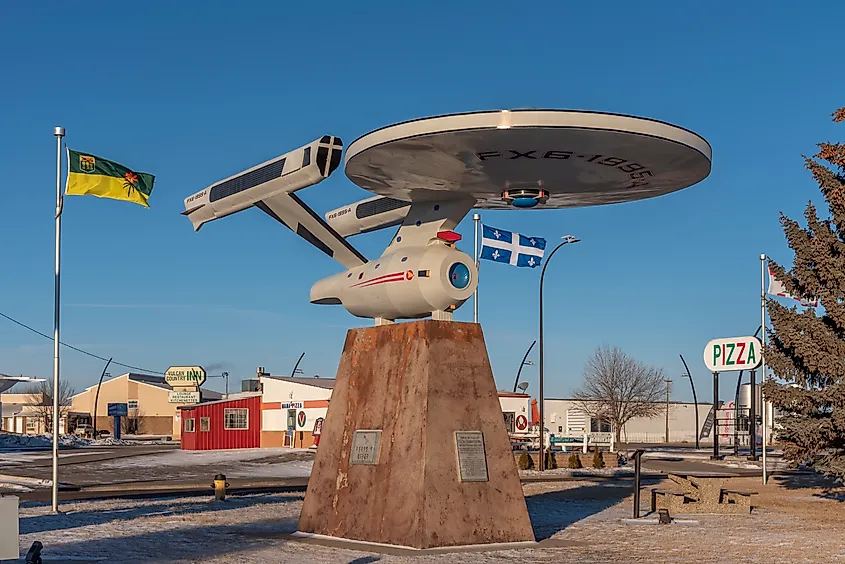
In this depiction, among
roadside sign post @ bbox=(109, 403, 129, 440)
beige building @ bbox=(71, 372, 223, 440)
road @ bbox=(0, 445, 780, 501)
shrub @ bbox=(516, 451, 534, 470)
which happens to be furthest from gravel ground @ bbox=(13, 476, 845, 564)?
beige building @ bbox=(71, 372, 223, 440)

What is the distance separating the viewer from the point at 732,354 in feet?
126

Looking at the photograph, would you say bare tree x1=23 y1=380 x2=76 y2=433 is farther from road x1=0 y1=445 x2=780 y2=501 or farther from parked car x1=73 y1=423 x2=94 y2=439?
road x1=0 y1=445 x2=780 y2=501

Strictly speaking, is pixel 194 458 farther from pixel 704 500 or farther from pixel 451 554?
pixel 451 554

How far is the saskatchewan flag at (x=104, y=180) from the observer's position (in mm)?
23750

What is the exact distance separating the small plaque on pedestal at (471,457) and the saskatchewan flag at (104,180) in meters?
11.7

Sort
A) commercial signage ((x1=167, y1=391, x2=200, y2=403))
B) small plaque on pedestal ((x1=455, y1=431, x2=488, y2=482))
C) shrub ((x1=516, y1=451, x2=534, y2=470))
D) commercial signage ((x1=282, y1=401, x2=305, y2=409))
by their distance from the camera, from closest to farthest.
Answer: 1. small plaque on pedestal ((x1=455, y1=431, x2=488, y2=482))
2. shrub ((x1=516, y1=451, x2=534, y2=470))
3. commercial signage ((x1=282, y1=401, x2=305, y2=409))
4. commercial signage ((x1=167, y1=391, x2=200, y2=403))

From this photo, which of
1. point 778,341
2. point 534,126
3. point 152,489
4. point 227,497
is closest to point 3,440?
point 152,489

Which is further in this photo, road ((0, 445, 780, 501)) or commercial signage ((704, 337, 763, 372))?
commercial signage ((704, 337, 763, 372))

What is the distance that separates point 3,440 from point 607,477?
4790 centimetres

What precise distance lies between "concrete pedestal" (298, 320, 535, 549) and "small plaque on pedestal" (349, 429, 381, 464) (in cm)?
2

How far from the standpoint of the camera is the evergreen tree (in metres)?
23.8

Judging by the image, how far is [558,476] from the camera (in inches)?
1505

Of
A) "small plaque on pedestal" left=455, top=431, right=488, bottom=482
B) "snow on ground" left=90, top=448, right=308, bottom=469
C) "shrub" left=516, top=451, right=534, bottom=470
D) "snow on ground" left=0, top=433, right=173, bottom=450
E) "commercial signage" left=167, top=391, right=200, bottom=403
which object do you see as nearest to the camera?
"small plaque on pedestal" left=455, top=431, right=488, bottom=482

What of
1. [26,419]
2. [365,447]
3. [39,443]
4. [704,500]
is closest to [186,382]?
[39,443]
